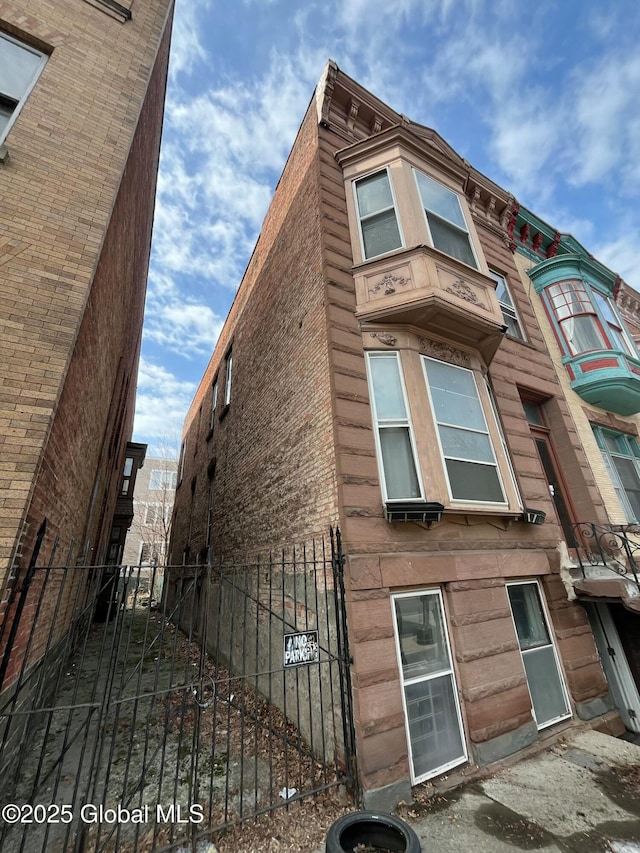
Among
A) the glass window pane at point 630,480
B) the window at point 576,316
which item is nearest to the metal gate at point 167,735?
the glass window pane at point 630,480

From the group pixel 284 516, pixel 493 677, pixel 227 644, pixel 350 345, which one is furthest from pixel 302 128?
pixel 227 644

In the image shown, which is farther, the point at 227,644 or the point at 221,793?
the point at 227,644

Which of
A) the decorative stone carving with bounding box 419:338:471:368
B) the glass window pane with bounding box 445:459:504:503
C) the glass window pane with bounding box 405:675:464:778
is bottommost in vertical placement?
the glass window pane with bounding box 405:675:464:778

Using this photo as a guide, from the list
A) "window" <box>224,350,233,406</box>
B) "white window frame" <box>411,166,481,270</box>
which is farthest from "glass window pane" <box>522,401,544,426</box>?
"window" <box>224,350,233,406</box>

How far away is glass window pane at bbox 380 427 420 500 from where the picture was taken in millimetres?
5496

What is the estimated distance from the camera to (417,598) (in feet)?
16.8

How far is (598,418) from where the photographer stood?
9.55 metres

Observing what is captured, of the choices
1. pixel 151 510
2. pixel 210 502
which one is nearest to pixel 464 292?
pixel 210 502

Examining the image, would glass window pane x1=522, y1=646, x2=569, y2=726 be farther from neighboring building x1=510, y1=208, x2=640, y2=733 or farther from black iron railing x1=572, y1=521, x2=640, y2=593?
black iron railing x1=572, y1=521, x2=640, y2=593

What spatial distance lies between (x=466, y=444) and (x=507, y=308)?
18.5ft

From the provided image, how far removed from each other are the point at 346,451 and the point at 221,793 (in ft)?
14.0

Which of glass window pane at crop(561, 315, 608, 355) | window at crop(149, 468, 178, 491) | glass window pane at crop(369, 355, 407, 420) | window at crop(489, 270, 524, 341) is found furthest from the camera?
window at crop(149, 468, 178, 491)

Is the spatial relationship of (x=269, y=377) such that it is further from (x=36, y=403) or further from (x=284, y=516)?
(x=36, y=403)

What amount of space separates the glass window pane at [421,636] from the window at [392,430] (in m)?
1.44
